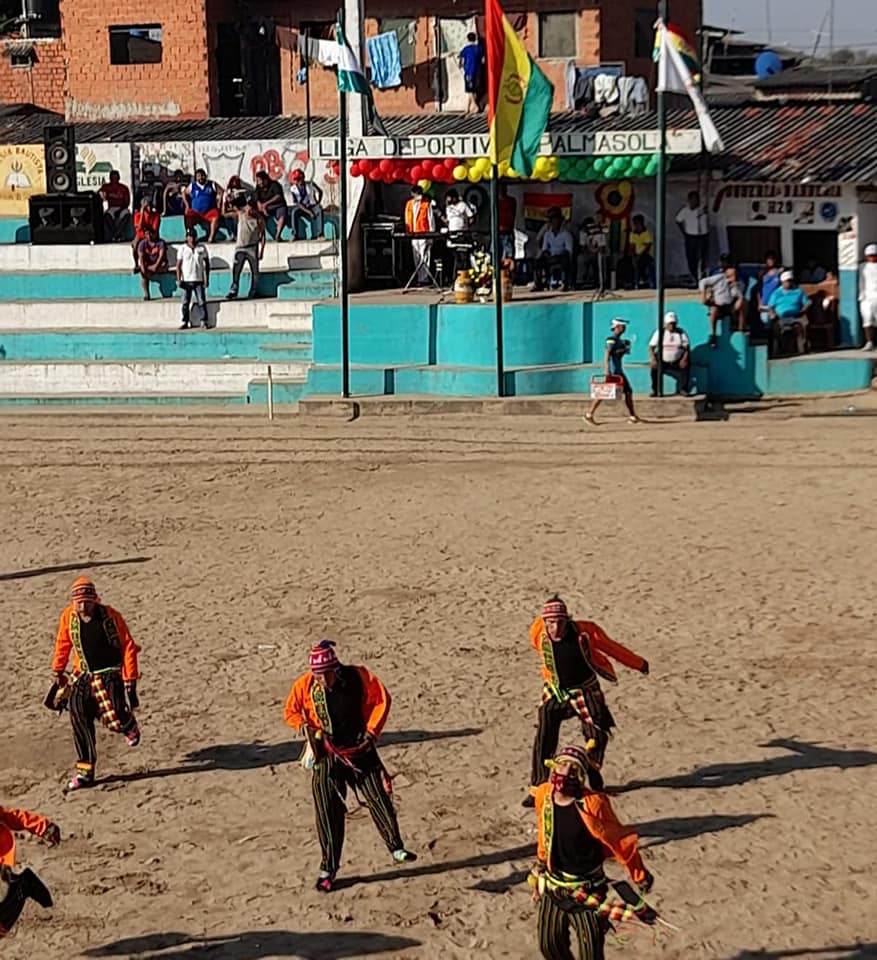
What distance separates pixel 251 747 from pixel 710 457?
37.4ft

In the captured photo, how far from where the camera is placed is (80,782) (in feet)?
37.9

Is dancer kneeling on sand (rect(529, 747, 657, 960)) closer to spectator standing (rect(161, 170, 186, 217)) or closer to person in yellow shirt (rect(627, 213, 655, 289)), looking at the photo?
person in yellow shirt (rect(627, 213, 655, 289))

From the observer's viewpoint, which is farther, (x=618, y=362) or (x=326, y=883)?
(x=618, y=362)

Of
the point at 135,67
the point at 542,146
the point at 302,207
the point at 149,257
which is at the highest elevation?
the point at 135,67

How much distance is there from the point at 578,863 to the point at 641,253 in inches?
891

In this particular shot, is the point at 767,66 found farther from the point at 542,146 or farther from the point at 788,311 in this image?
the point at 788,311


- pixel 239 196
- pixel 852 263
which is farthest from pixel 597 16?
pixel 852 263

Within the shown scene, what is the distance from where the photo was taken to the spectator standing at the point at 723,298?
26734 mm

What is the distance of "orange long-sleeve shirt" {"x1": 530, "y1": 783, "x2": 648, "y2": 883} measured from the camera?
800cm

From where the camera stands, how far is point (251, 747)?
12.3m

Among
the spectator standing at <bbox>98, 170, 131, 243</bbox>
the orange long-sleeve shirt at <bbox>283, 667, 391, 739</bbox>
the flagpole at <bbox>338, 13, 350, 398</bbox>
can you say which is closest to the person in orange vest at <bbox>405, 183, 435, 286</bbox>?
the flagpole at <bbox>338, 13, 350, 398</bbox>

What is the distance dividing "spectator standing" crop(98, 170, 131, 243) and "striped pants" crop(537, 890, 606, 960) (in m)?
27.6

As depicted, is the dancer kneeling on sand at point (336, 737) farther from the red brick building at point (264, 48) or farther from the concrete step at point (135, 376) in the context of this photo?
the red brick building at point (264, 48)

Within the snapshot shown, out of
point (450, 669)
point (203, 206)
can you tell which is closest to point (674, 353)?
point (203, 206)
